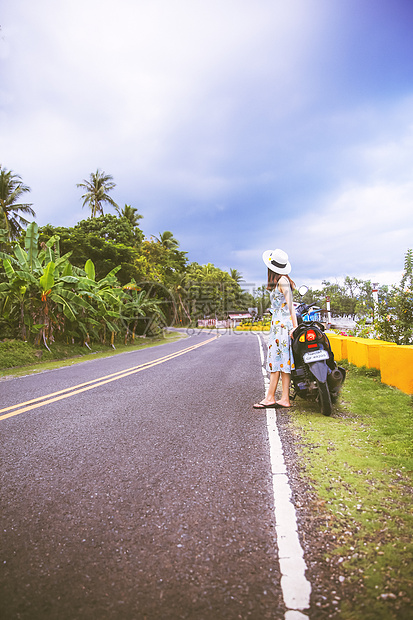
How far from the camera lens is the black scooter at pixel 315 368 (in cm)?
437

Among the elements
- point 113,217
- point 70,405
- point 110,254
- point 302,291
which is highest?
point 113,217

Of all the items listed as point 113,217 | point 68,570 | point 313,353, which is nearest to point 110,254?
point 113,217

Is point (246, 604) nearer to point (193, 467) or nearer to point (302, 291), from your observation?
point (193, 467)

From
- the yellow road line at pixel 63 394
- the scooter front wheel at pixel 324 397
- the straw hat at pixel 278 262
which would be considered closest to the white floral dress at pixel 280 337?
the straw hat at pixel 278 262

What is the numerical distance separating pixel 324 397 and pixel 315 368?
13.8 inches

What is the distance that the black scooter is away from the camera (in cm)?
437

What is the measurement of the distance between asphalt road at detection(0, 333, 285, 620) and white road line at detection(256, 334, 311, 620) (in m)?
0.04

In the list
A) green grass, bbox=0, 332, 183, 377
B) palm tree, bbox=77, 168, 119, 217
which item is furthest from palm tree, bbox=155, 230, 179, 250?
green grass, bbox=0, 332, 183, 377

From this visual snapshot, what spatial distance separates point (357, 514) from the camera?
2.26m

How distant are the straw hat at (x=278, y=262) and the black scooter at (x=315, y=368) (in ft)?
2.38

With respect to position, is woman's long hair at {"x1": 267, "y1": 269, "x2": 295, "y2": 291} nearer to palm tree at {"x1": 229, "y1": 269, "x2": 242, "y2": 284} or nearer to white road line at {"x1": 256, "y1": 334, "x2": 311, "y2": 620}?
white road line at {"x1": 256, "y1": 334, "x2": 311, "y2": 620}

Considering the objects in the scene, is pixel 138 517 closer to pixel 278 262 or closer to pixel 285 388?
pixel 285 388

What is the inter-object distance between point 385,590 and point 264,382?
511 cm

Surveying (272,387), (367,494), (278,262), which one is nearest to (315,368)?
(272,387)
